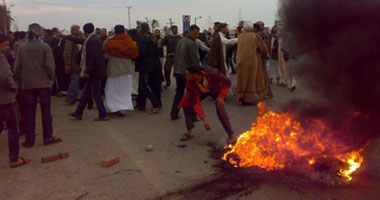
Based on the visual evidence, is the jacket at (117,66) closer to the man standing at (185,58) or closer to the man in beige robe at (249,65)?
Answer: the man standing at (185,58)

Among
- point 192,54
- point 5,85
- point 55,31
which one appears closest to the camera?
point 5,85

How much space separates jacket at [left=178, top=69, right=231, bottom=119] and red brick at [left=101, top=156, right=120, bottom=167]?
4.89ft

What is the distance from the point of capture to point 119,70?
764cm

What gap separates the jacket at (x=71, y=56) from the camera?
9086 mm

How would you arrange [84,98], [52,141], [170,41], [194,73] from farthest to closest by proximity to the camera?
[170,41], [84,98], [52,141], [194,73]

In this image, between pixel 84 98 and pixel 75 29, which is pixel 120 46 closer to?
pixel 84 98

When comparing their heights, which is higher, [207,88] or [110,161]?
[207,88]

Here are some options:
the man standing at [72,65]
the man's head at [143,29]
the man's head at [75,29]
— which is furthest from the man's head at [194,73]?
the man standing at [72,65]

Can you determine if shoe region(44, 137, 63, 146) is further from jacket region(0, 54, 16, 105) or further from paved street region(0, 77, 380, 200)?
jacket region(0, 54, 16, 105)

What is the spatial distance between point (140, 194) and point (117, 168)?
35.8 inches

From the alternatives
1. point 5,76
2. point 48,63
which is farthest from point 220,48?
point 5,76

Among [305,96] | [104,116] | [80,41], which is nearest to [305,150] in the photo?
[305,96]

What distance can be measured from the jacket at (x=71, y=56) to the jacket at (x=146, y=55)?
224cm

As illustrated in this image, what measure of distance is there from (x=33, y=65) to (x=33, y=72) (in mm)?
116
